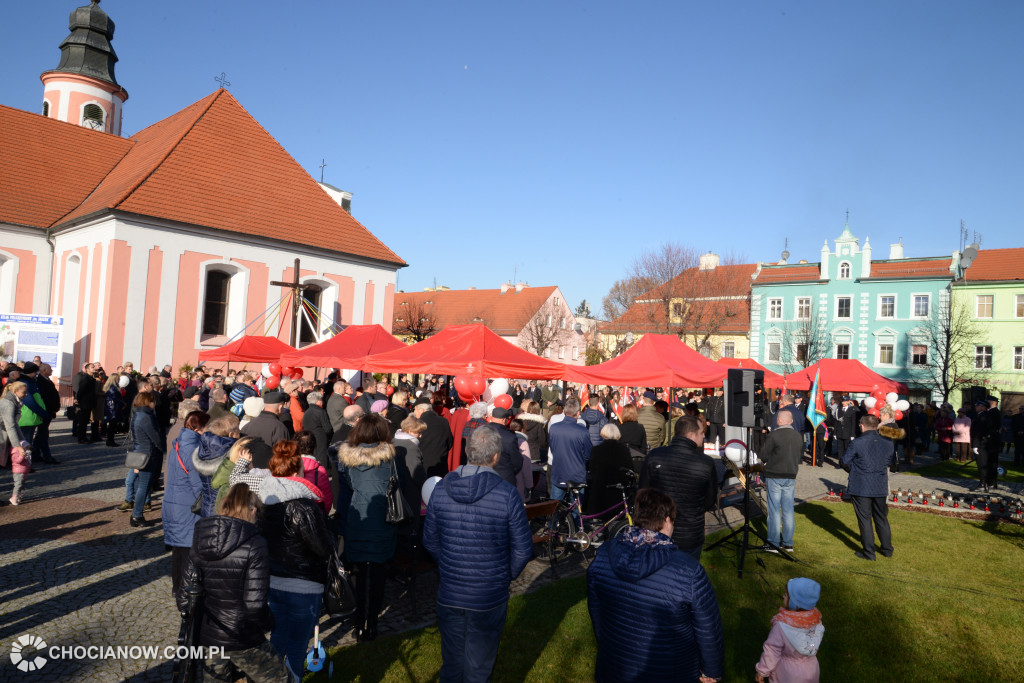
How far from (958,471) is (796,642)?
17.5 m

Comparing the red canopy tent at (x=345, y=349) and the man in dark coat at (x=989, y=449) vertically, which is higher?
the red canopy tent at (x=345, y=349)

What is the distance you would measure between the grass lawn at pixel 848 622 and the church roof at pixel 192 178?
790 inches

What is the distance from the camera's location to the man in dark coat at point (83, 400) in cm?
1427

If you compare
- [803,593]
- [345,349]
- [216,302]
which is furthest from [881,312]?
[803,593]

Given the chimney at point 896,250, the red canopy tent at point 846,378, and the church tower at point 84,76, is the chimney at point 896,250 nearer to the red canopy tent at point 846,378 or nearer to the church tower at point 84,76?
the red canopy tent at point 846,378

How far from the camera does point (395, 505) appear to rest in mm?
4965

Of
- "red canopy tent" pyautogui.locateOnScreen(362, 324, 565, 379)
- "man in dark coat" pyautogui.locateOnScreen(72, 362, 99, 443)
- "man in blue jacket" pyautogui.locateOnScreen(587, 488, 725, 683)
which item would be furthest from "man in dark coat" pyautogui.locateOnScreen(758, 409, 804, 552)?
"man in dark coat" pyautogui.locateOnScreen(72, 362, 99, 443)

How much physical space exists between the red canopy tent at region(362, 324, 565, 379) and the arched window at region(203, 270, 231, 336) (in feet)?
47.6

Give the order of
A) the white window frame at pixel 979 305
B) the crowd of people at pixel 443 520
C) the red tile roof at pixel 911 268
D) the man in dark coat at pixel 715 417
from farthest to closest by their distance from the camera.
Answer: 1. the red tile roof at pixel 911 268
2. the white window frame at pixel 979 305
3. the man in dark coat at pixel 715 417
4. the crowd of people at pixel 443 520

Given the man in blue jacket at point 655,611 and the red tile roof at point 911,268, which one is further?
the red tile roof at point 911,268

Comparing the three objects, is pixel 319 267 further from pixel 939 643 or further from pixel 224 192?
pixel 939 643

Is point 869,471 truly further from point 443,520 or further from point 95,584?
point 95,584

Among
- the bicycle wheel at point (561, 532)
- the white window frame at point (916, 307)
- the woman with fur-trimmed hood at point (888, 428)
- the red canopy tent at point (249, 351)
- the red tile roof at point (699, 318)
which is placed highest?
the white window frame at point (916, 307)

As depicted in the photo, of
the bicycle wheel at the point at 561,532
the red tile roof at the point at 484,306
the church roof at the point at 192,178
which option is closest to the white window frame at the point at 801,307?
the red tile roof at the point at 484,306
